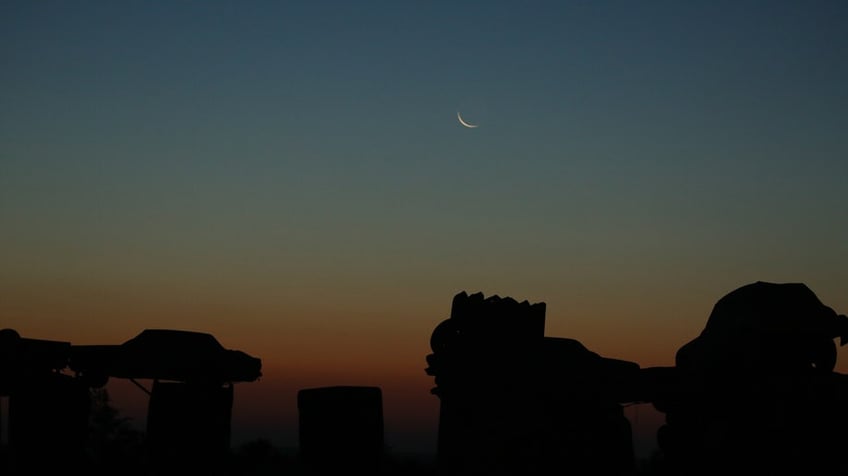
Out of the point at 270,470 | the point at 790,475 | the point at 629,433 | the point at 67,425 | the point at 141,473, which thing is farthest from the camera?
the point at 270,470

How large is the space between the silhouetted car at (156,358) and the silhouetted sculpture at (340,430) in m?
3.11

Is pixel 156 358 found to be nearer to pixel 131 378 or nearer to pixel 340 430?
pixel 131 378

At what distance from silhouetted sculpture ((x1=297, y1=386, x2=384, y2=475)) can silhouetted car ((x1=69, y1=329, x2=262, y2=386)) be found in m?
3.11

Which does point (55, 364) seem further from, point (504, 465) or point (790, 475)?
point (790, 475)

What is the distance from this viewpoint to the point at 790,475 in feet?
33.3

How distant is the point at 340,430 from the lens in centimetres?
Answer: 1216

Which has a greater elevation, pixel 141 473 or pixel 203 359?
pixel 203 359

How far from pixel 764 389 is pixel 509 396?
9.43 ft

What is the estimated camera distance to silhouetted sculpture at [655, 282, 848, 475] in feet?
33.0

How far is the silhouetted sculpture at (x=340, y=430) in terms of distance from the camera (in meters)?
12.2

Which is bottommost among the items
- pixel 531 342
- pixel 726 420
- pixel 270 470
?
pixel 270 470

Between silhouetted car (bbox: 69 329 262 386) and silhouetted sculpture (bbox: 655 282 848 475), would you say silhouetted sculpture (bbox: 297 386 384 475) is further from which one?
silhouetted sculpture (bbox: 655 282 848 475)

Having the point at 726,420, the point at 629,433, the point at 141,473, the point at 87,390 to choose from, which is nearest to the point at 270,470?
the point at 141,473

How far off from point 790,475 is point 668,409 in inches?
81.1
